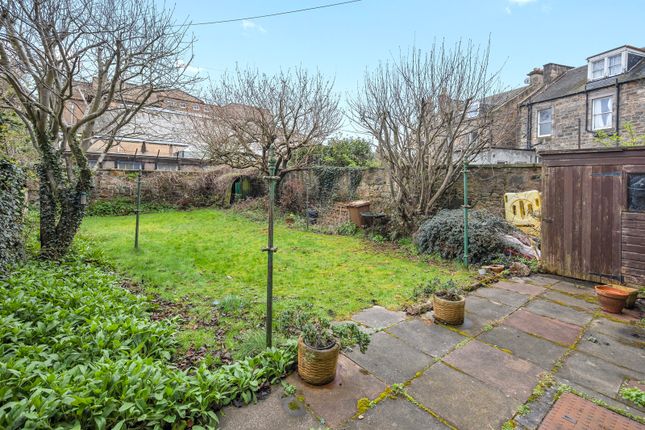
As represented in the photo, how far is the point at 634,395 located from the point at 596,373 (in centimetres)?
31

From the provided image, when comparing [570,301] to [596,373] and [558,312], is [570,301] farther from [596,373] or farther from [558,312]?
[596,373]

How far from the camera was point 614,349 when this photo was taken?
281 centimetres

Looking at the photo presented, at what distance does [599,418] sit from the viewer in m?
1.95

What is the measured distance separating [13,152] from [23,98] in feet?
10.1

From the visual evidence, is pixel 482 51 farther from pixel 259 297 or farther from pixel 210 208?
pixel 210 208

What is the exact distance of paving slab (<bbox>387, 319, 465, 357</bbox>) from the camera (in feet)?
9.07

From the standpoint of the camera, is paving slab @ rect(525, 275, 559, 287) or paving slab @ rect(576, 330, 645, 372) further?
paving slab @ rect(525, 275, 559, 287)

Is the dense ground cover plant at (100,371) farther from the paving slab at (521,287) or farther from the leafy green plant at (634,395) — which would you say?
the paving slab at (521,287)

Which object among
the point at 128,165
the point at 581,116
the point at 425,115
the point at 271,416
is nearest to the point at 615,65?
the point at 581,116

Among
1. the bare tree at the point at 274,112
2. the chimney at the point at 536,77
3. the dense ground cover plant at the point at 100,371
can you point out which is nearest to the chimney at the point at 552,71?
the chimney at the point at 536,77

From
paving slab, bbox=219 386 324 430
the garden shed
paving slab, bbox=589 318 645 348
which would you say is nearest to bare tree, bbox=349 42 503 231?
the garden shed

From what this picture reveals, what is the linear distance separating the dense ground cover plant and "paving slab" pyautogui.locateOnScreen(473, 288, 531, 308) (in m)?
2.94

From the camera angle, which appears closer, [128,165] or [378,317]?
[378,317]

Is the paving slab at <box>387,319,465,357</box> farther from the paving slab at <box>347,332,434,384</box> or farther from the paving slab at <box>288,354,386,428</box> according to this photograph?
the paving slab at <box>288,354,386,428</box>
